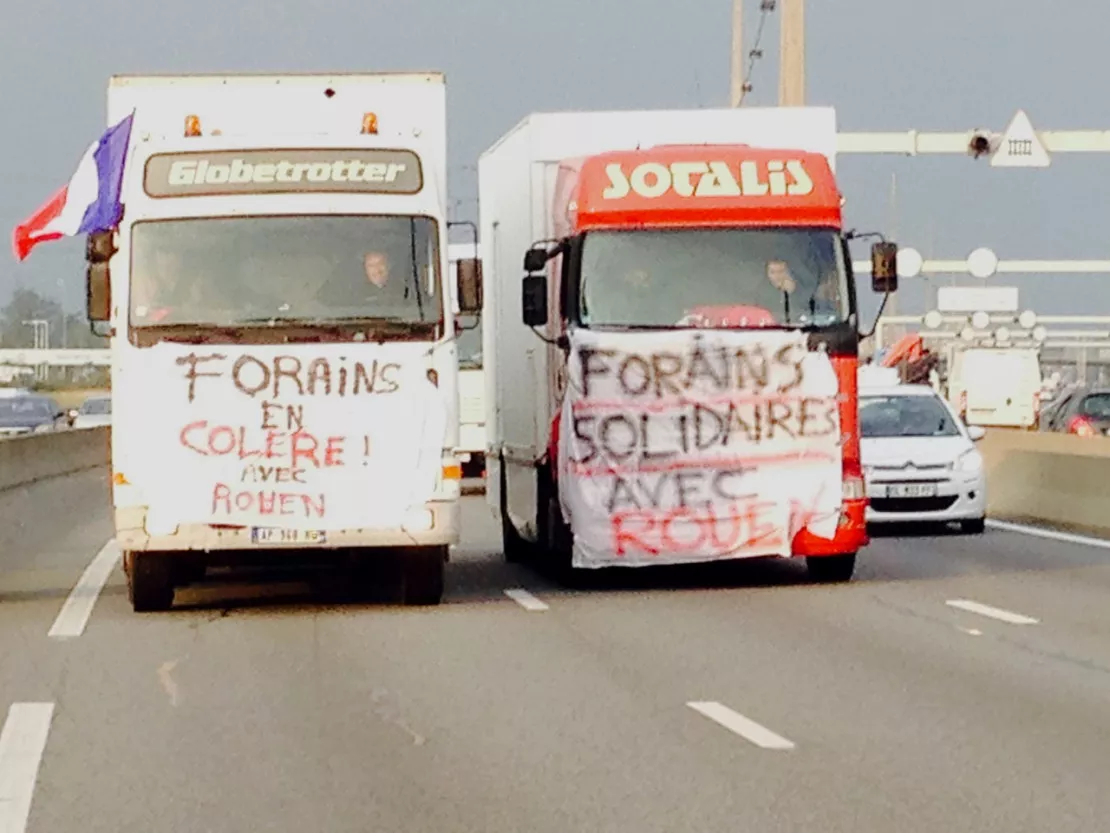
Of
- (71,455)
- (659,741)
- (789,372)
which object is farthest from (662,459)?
(71,455)

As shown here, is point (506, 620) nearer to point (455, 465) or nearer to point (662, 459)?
point (455, 465)

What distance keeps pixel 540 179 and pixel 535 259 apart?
174 cm

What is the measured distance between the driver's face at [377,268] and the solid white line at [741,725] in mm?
5814

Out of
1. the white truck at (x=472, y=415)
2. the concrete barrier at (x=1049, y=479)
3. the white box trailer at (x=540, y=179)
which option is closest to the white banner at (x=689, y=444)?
the white box trailer at (x=540, y=179)

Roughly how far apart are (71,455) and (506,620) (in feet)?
87.5

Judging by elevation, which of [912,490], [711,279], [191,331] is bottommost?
[912,490]

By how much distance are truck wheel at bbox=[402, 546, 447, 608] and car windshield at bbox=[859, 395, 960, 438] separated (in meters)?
9.82

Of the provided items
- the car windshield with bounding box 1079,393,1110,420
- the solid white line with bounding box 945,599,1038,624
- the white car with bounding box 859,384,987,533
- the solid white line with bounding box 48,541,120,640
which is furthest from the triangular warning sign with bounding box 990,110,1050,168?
the solid white line with bounding box 945,599,1038,624

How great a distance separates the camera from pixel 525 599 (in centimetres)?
1898

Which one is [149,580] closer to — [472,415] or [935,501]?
[935,501]

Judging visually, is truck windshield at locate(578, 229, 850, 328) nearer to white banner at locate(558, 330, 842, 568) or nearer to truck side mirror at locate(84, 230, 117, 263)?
white banner at locate(558, 330, 842, 568)

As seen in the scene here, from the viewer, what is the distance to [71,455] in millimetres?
42812

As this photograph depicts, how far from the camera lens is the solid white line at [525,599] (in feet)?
59.8

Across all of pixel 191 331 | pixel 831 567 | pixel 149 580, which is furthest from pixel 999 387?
pixel 191 331
